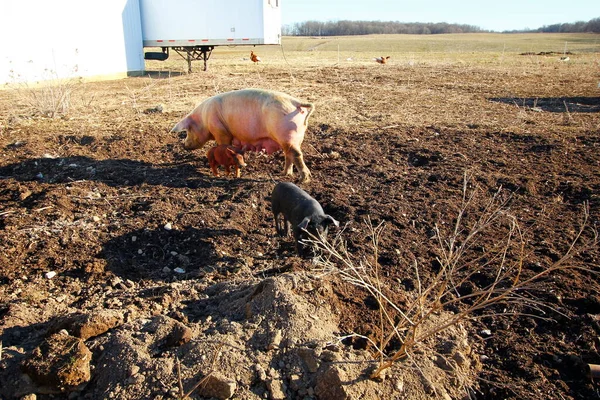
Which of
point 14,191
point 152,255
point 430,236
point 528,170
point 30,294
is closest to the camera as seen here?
point 30,294

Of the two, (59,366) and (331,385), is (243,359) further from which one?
(59,366)

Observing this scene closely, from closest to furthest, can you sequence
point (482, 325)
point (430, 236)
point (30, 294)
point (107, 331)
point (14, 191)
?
point (107, 331)
point (482, 325)
point (30, 294)
point (430, 236)
point (14, 191)

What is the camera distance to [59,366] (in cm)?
225

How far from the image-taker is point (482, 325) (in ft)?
10.0

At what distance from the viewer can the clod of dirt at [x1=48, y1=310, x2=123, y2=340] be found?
8.43ft

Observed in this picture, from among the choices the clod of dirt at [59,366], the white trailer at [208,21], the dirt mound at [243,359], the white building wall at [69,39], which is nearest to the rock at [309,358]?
the dirt mound at [243,359]


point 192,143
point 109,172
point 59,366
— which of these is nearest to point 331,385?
point 59,366

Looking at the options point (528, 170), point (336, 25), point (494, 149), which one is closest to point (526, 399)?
point (528, 170)

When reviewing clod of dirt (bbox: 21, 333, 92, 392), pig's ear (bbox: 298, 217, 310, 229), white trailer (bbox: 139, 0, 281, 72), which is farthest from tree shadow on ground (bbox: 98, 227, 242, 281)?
white trailer (bbox: 139, 0, 281, 72)

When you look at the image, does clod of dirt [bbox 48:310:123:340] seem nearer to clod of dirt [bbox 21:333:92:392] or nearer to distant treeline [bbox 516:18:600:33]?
clod of dirt [bbox 21:333:92:392]

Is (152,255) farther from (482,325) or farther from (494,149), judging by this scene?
(494,149)

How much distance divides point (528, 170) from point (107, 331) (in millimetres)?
5442

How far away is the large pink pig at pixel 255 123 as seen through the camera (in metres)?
5.85

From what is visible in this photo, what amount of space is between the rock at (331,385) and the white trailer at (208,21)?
18.4 metres
